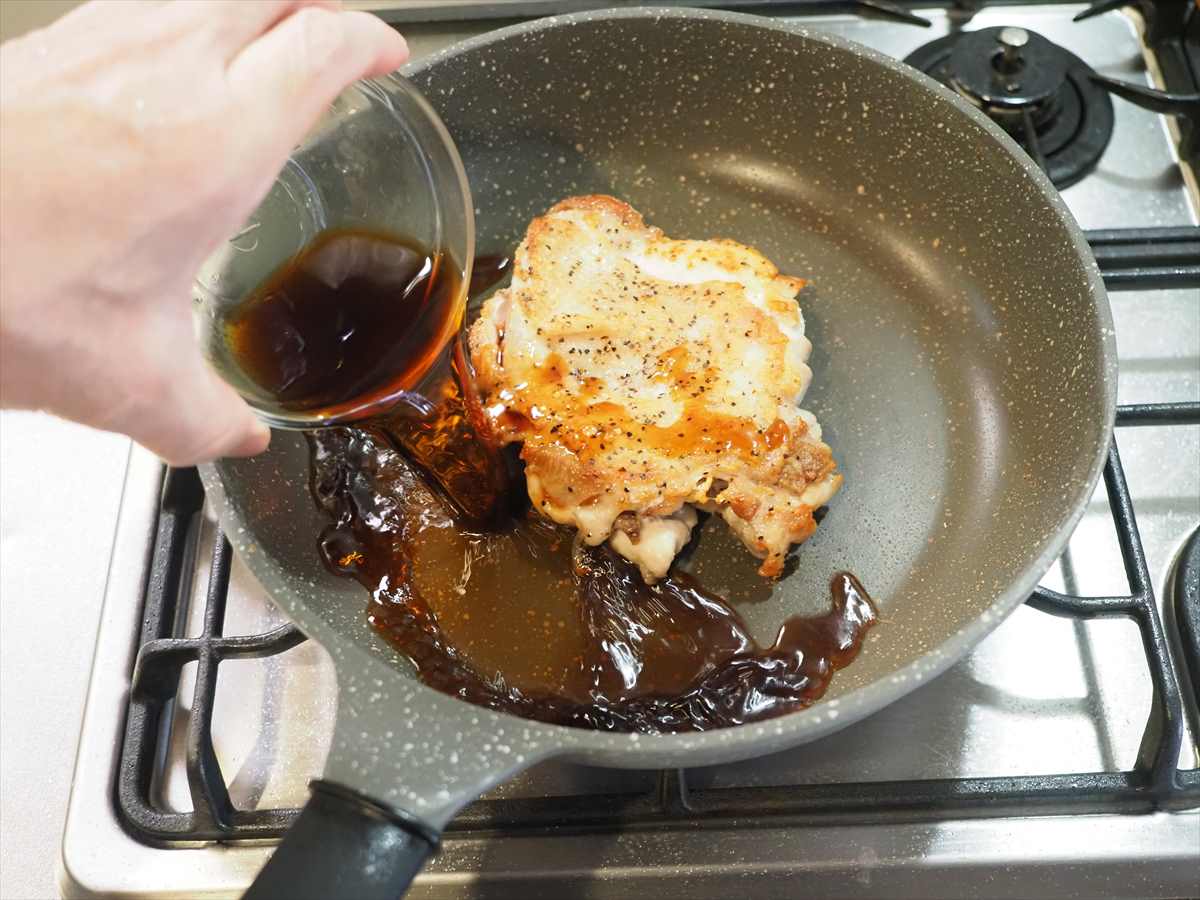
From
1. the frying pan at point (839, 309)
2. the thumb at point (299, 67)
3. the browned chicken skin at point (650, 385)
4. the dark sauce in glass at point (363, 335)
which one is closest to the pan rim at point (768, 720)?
the frying pan at point (839, 309)

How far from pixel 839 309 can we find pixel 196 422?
77 centimetres

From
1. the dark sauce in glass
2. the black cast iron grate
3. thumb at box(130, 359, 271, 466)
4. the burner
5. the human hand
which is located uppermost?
the burner

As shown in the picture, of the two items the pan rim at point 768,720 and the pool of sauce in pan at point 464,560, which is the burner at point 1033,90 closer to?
the pan rim at point 768,720

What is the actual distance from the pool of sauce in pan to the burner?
0.61 metres

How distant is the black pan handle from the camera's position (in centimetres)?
63

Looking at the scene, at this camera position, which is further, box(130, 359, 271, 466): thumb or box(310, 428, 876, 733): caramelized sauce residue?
box(310, 428, 876, 733): caramelized sauce residue

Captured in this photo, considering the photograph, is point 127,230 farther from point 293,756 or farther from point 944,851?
point 944,851

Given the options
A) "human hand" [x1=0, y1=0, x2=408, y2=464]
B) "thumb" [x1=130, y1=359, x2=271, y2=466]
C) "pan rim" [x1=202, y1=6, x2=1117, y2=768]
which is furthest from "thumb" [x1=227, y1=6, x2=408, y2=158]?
"pan rim" [x1=202, y1=6, x2=1117, y2=768]

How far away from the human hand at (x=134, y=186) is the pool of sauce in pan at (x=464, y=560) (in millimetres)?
246

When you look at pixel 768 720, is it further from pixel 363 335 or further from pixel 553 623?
pixel 363 335

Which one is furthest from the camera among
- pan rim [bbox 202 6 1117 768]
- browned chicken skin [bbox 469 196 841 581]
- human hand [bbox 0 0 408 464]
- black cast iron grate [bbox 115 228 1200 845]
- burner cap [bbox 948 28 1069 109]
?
burner cap [bbox 948 28 1069 109]

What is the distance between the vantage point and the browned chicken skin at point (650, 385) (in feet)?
3.19

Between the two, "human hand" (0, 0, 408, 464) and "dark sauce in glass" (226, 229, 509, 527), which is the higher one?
"human hand" (0, 0, 408, 464)

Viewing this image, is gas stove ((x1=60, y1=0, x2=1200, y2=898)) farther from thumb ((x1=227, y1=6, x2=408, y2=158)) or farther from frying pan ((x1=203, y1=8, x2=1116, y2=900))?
thumb ((x1=227, y1=6, x2=408, y2=158))
